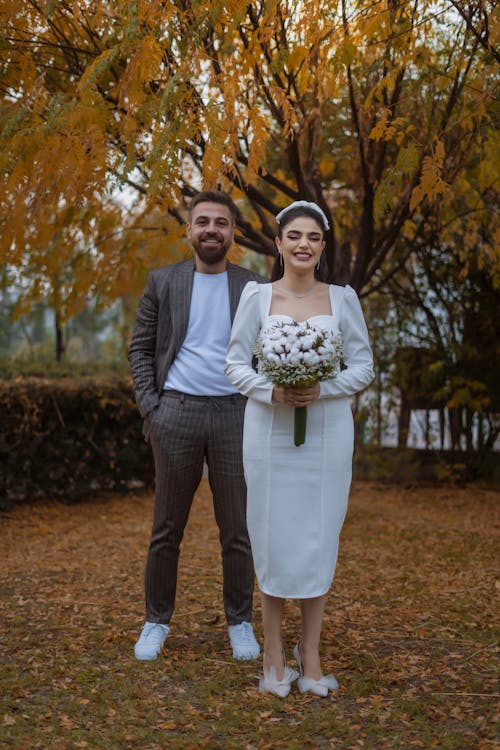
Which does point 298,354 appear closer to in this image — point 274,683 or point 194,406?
point 194,406

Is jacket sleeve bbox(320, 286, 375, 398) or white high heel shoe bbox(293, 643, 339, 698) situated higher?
jacket sleeve bbox(320, 286, 375, 398)

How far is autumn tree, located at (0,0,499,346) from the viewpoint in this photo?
4.26 meters

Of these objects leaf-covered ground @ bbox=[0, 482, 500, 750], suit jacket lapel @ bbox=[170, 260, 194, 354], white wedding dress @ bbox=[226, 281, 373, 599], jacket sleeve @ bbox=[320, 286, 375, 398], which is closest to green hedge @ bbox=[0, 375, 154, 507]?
leaf-covered ground @ bbox=[0, 482, 500, 750]

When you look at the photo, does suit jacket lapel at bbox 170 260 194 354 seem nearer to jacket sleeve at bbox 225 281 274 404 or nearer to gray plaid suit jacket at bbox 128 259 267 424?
gray plaid suit jacket at bbox 128 259 267 424

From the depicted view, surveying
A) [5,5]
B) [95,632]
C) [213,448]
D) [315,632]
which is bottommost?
[95,632]

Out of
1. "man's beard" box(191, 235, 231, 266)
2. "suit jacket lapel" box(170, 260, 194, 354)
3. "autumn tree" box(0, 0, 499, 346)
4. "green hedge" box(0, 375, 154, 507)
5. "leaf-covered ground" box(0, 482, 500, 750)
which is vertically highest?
"autumn tree" box(0, 0, 499, 346)

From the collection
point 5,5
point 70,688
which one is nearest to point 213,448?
point 70,688

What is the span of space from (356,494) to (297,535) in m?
5.85

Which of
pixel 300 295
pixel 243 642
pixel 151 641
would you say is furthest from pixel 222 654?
pixel 300 295

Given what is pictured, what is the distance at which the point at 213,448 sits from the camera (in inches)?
156

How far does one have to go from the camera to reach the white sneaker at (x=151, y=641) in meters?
3.93

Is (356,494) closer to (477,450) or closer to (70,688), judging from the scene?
(477,450)

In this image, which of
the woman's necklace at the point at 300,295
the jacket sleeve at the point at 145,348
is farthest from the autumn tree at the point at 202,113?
the woman's necklace at the point at 300,295

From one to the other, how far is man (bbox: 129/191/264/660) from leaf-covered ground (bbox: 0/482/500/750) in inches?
11.3
